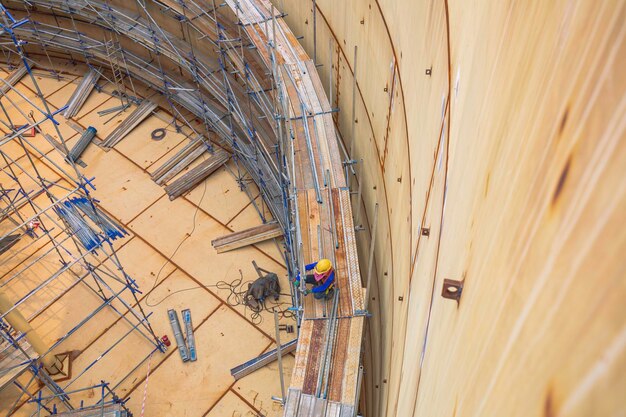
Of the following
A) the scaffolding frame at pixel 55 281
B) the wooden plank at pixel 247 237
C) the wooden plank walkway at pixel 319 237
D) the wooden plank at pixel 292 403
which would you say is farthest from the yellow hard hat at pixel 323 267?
the wooden plank at pixel 247 237

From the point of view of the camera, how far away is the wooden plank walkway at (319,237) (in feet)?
22.3

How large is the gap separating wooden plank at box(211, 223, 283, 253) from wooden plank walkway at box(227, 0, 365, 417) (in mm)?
4342

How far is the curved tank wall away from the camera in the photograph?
1.16 meters

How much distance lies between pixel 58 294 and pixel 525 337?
45.8ft

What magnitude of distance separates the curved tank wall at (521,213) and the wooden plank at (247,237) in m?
8.76

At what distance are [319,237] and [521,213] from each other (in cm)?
664

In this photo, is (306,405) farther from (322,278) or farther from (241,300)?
(241,300)

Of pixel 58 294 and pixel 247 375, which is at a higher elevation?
pixel 58 294

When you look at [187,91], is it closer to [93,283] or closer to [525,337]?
[93,283]

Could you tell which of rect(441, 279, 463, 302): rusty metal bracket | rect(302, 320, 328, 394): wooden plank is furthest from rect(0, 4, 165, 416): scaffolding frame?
rect(441, 279, 463, 302): rusty metal bracket

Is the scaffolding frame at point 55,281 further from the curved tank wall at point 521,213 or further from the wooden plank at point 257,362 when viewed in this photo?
the curved tank wall at point 521,213

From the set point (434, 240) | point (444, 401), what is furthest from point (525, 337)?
point (434, 240)

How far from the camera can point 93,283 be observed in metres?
13.5

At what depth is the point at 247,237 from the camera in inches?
538
